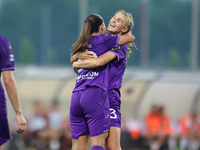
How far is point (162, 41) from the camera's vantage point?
4481 centimetres

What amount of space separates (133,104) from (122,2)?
41.8 metres

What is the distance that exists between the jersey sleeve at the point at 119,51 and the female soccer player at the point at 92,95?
5cm

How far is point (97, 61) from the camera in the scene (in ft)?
14.8

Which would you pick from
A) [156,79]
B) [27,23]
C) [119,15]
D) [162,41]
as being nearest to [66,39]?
[27,23]

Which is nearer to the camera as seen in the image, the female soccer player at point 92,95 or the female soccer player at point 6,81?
the female soccer player at point 6,81

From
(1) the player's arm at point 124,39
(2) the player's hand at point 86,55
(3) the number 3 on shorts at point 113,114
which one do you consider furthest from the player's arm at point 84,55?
(3) the number 3 on shorts at point 113,114

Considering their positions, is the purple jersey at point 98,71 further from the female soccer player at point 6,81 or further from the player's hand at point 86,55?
the female soccer player at point 6,81

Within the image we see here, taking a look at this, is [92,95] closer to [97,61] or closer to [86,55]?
[97,61]

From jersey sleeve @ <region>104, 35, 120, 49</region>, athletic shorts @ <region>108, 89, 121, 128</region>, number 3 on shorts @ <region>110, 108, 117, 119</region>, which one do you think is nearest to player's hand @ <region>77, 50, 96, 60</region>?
jersey sleeve @ <region>104, 35, 120, 49</region>

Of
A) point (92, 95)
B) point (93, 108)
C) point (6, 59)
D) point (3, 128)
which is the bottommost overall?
point (3, 128)

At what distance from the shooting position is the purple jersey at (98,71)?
4551 millimetres

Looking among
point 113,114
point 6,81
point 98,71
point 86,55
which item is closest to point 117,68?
point 98,71

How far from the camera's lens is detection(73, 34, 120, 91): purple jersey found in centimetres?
455

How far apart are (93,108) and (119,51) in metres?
0.74
